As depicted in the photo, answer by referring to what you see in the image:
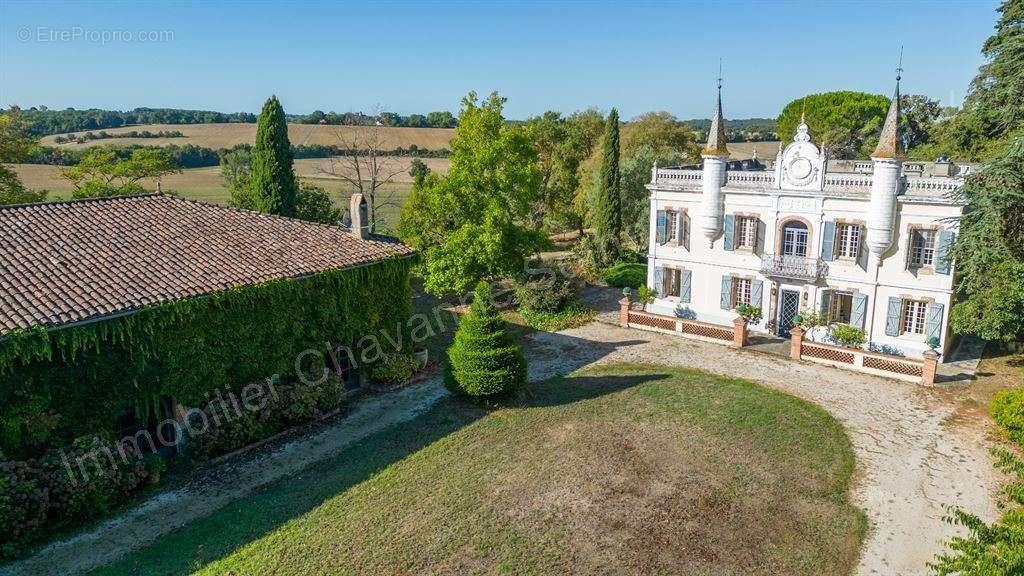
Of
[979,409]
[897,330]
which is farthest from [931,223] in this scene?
[979,409]

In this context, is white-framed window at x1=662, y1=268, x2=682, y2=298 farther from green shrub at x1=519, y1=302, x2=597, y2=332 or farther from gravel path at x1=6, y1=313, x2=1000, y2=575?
gravel path at x1=6, y1=313, x2=1000, y2=575

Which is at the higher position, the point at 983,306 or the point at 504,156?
the point at 504,156

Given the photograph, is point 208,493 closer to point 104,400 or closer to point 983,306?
point 104,400

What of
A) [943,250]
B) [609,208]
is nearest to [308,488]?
[943,250]

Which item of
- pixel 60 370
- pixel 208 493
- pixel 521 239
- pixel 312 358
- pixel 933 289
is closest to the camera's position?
pixel 60 370

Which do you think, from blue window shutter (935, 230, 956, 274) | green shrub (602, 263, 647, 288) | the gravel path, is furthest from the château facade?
green shrub (602, 263, 647, 288)

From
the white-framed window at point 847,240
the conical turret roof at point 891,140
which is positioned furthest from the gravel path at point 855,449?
the conical turret roof at point 891,140

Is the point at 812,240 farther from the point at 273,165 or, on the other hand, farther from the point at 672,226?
the point at 273,165
